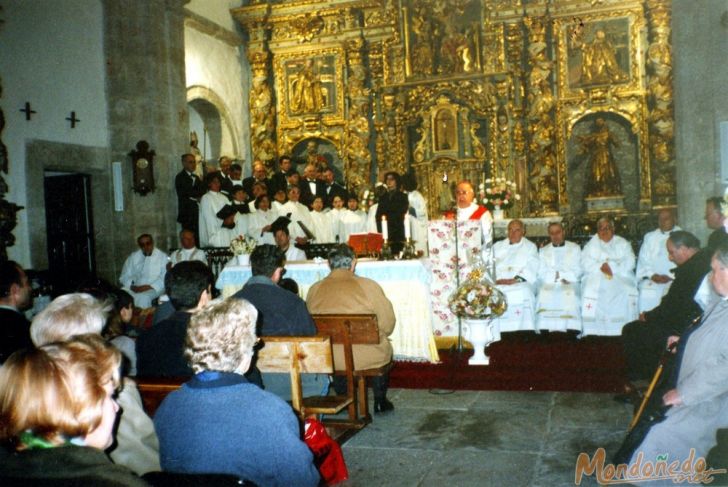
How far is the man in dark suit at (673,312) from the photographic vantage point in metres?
5.40

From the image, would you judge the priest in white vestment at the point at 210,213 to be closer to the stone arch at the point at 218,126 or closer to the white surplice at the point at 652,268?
the stone arch at the point at 218,126

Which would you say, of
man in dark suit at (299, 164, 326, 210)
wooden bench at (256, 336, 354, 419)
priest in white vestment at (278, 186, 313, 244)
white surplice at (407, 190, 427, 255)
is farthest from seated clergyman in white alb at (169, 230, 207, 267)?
wooden bench at (256, 336, 354, 419)

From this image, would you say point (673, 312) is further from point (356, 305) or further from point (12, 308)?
point (12, 308)

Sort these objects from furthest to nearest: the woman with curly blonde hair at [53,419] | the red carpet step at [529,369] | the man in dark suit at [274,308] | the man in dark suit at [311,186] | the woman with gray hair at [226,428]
Answer: the man in dark suit at [311,186] → the red carpet step at [529,369] → the man in dark suit at [274,308] → the woman with gray hair at [226,428] → the woman with curly blonde hair at [53,419]

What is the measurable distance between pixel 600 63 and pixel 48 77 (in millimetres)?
10741

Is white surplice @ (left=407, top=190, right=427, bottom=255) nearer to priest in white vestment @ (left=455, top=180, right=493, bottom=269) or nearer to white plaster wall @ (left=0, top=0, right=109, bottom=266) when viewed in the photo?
priest in white vestment @ (left=455, top=180, right=493, bottom=269)

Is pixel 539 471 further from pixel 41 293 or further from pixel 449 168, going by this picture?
pixel 449 168

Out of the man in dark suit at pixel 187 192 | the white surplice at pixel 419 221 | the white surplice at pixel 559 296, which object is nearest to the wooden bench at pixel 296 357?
the white surplice at pixel 559 296

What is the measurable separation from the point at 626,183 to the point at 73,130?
36.0 feet

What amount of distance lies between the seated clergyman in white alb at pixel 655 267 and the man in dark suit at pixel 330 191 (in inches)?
265

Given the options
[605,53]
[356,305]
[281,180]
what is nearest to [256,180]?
[281,180]

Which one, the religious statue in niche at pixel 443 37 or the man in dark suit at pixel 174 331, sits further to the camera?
the religious statue in niche at pixel 443 37

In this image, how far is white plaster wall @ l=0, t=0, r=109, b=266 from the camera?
913cm

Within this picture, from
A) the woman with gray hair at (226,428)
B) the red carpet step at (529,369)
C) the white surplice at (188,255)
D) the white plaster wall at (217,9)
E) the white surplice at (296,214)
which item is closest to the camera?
the woman with gray hair at (226,428)
